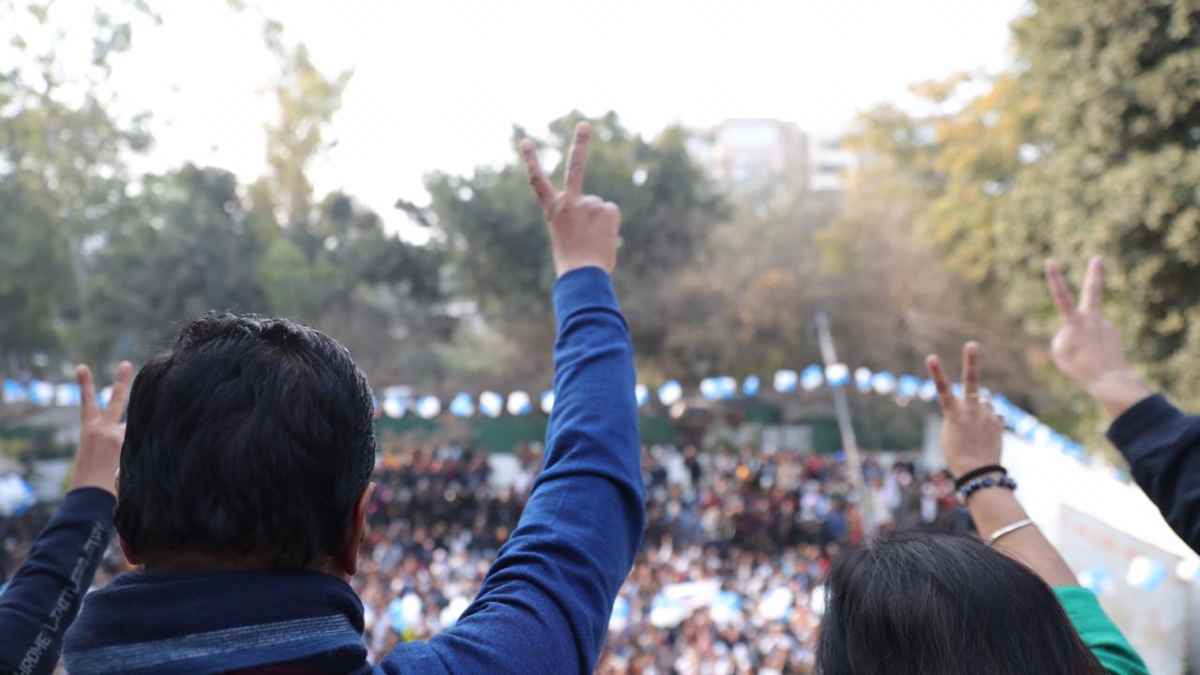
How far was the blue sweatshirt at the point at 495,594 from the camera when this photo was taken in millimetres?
655

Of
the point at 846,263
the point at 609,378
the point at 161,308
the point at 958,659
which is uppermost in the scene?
the point at 846,263

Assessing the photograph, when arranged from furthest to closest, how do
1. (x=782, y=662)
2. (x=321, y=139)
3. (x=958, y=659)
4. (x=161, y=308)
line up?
1. (x=321, y=139)
2. (x=161, y=308)
3. (x=782, y=662)
4. (x=958, y=659)

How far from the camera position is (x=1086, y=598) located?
3.97 ft

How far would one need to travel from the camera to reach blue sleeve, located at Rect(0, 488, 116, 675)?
109 centimetres

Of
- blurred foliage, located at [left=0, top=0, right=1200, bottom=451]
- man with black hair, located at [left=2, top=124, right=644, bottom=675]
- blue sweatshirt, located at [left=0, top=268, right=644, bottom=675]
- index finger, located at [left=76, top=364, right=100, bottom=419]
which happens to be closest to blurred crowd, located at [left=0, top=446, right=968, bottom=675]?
blurred foliage, located at [left=0, top=0, right=1200, bottom=451]

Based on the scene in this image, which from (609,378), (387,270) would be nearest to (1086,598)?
(609,378)

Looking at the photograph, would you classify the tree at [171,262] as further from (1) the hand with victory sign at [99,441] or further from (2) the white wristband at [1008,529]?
(2) the white wristband at [1008,529]

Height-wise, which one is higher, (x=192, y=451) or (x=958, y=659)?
(x=192, y=451)

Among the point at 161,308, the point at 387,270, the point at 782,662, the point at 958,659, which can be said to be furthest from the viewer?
the point at 387,270

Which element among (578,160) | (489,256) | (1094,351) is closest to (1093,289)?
(1094,351)

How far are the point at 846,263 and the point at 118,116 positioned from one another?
15260 millimetres

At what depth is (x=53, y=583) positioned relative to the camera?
118 centimetres

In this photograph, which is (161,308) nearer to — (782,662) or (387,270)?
(387,270)

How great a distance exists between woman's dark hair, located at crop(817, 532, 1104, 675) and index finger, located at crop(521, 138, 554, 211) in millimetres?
600
